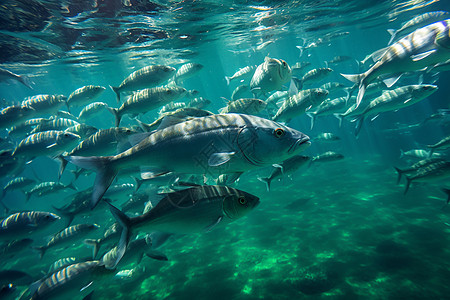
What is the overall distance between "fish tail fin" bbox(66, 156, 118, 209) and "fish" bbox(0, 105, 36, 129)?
622 cm

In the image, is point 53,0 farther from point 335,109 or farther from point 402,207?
point 402,207

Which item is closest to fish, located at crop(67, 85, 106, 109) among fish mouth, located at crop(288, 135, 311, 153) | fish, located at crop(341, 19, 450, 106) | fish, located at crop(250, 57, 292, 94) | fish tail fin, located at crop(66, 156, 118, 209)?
fish, located at crop(250, 57, 292, 94)

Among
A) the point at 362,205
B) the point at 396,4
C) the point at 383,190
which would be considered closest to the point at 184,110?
the point at 362,205

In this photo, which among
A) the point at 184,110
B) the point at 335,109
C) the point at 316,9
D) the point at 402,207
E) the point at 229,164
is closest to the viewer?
the point at 229,164

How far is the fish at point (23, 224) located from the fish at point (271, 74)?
642 centimetres

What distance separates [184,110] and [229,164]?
2420mm

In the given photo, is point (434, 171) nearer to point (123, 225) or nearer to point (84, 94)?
point (123, 225)

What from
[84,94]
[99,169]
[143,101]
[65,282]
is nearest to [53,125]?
[84,94]

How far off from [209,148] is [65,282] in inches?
158

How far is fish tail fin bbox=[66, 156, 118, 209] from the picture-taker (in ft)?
8.09

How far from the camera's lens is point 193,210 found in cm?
255

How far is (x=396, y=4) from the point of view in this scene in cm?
1898

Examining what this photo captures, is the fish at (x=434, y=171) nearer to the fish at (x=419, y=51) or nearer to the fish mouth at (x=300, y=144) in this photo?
the fish at (x=419, y=51)

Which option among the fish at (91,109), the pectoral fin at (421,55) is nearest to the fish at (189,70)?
the fish at (91,109)
